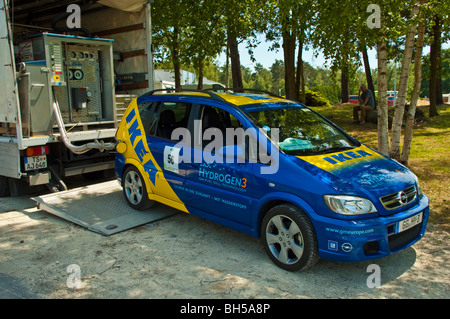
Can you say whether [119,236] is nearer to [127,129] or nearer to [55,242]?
[55,242]

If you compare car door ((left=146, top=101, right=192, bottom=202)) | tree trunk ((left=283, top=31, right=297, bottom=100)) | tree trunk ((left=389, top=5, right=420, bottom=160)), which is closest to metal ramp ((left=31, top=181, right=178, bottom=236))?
car door ((left=146, top=101, right=192, bottom=202))

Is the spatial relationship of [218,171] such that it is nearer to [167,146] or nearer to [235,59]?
[167,146]

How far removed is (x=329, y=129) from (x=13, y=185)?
5446 millimetres

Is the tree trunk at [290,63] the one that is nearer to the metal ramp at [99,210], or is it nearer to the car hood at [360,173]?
the metal ramp at [99,210]

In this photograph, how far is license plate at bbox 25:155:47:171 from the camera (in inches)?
254

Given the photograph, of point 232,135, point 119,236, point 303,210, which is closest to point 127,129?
point 119,236

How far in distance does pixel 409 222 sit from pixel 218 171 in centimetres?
209

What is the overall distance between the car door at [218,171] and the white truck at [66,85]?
245 cm

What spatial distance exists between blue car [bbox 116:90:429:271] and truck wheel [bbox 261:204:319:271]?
1 centimetres

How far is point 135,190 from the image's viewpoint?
6.18 m

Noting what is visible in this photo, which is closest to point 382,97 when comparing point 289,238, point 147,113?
point 147,113

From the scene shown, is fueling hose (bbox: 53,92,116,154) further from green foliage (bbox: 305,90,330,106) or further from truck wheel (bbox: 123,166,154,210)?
green foliage (bbox: 305,90,330,106)

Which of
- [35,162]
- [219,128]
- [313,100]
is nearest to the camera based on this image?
[219,128]

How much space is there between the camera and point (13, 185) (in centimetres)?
719
